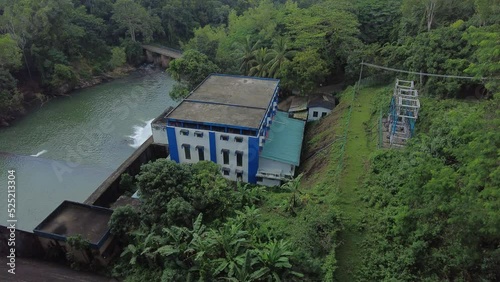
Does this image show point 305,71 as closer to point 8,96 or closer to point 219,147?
point 219,147

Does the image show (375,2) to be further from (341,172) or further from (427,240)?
(427,240)

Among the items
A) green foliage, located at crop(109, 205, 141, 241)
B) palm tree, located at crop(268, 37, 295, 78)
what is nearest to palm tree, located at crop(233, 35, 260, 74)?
palm tree, located at crop(268, 37, 295, 78)

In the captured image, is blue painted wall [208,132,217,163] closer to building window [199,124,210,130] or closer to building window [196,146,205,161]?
building window [199,124,210,130]

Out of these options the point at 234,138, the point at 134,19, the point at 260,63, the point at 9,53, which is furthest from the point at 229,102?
the point at 134,19

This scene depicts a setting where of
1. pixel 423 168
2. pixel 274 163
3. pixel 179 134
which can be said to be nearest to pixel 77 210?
pixel 179 134

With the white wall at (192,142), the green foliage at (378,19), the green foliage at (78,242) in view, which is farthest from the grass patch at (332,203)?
the green foliage at (378,19)

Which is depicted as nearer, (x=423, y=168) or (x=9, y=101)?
(x=423, y=168)

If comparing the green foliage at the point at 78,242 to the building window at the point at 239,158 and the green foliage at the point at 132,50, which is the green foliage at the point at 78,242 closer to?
the building window at the point at 239,158

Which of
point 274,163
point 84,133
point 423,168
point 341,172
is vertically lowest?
point 84,133
